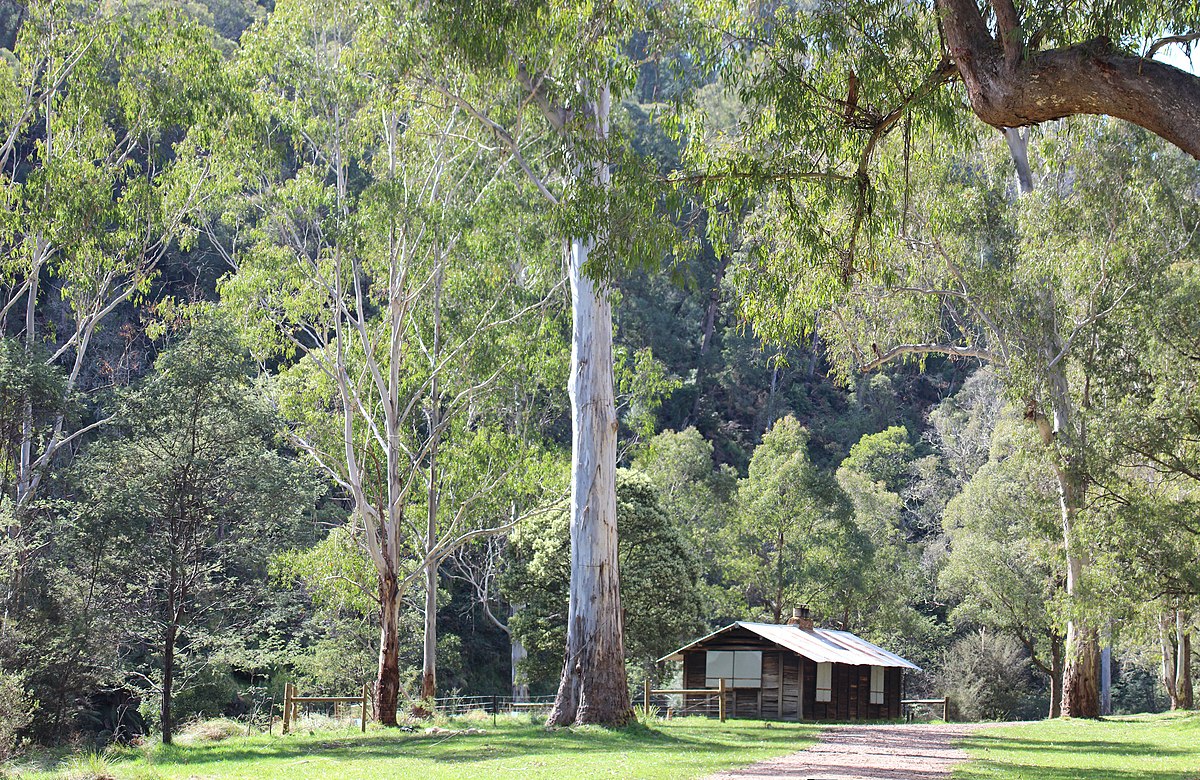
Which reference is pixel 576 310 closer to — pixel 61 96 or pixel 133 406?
pixel 133 406

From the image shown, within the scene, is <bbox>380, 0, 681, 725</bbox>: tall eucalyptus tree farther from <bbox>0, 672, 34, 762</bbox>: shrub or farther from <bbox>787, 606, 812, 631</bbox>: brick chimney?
<bbox>787, 606, 812, 631</bbox>: brick chimney

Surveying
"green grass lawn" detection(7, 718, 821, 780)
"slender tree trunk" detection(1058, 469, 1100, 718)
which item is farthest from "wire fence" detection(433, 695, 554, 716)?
"slender tree trunk" detection(1058, 469, 1100, 718)

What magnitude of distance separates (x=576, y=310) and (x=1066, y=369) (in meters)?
11.0

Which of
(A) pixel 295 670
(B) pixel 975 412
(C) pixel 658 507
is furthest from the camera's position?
(B) pixel 975 412

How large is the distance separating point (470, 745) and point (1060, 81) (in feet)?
38.4

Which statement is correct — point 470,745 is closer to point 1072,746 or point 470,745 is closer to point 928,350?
point 1072,746

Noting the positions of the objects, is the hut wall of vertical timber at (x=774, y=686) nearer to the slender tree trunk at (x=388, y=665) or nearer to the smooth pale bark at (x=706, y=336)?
the slender tree trunk at (x=388, y=665)

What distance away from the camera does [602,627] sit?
16172 millimetres

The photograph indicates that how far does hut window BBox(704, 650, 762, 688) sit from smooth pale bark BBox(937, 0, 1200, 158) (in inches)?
940

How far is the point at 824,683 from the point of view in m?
29.4

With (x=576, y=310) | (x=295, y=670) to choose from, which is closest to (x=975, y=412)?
(x=295, y=670)

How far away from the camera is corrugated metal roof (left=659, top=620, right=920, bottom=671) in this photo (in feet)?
89.4

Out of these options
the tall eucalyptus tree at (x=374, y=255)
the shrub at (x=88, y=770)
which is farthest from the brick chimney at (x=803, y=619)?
the shrub at (x=88, y=770)

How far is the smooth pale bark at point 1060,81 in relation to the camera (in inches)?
238
